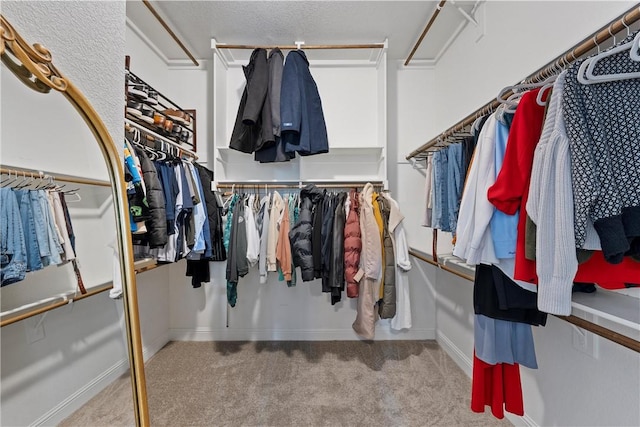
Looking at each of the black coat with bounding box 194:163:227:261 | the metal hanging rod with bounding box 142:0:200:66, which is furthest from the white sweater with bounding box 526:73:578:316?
the metal hanging rod with bounding box 142:0:200:66

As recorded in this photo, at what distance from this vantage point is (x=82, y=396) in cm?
56

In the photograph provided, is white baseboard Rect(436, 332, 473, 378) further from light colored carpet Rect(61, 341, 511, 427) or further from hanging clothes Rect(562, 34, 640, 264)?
hanging clothes Rect(562, 34, 640, 264)

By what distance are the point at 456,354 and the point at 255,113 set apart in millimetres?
2373

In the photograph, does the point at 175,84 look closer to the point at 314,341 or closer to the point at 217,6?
the point at 217,6

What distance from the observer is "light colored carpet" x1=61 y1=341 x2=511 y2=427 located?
5.23ft

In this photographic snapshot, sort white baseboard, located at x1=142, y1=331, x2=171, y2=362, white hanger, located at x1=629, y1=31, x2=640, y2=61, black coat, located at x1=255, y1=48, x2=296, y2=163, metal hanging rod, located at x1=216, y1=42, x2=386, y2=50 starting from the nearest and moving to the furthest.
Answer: white hanger, located at x1=629, y1=31, x2=640, y2=61 < black coat, located at x1=255, y1=48, x2=296, y2=163 < white baseboard, located at x1=142, y1=331, x2=171, y2=362 < metal hanging rod, located at x1=216, y1=42, x2=386, y2=50

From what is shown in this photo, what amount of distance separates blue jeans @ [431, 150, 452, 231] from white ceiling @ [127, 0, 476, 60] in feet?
3.56

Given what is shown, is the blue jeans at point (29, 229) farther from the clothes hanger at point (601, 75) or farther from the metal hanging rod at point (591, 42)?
the metal hanging rod at point (591, 42)

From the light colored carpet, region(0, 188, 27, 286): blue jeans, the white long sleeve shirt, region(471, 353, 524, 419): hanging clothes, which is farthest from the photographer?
the light colored carpet

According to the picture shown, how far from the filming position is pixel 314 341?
252 centimetres

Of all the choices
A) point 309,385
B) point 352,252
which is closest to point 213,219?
point 352,252

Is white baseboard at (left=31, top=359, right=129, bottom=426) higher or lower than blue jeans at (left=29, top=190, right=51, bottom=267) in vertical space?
lower

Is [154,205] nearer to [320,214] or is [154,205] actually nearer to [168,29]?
[320,214]

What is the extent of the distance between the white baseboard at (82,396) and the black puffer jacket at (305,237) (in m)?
1.35
